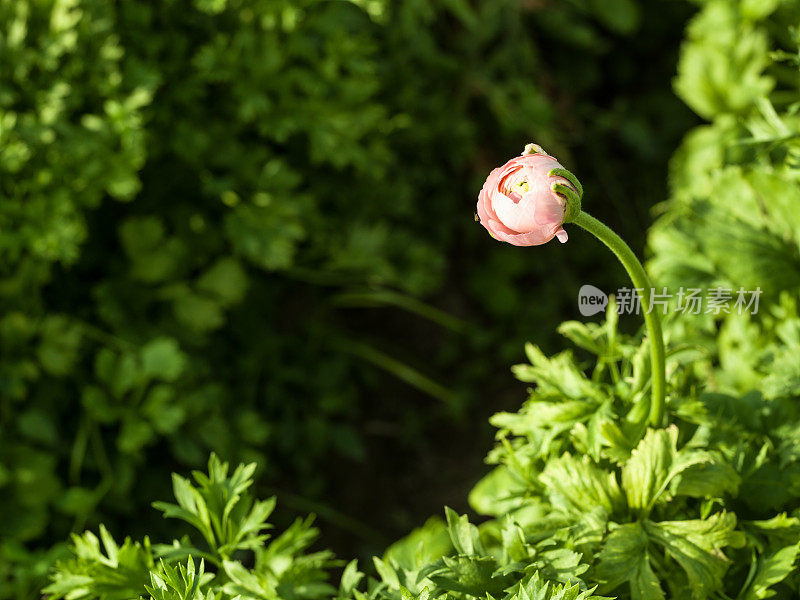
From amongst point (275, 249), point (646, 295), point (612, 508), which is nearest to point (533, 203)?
point (646, 295)

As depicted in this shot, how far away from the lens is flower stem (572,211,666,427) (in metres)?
0.87

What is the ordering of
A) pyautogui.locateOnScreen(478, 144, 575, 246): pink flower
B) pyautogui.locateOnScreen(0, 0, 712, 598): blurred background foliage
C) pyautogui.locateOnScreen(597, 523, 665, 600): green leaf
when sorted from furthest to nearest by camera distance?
pyautogui.locateOnScreen(0, 0, 712, 598): blurred background foliage
pyautogui.locateOnScreen(597, 523, 665, 600): green leaf
pyautogui.locateOnScreen(478, 144, 575, 246): pink flower

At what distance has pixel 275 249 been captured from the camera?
6.40ft

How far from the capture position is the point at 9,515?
5.49 ft

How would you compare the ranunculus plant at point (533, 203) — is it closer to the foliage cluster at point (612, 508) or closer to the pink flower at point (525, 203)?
the pink flower at point (525, 203)

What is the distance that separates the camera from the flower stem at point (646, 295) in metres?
0.87

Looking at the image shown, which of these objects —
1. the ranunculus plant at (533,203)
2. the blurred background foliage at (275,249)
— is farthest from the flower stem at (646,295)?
the blurred background foliage at (275,249)

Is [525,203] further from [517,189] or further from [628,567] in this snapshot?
[628,567]

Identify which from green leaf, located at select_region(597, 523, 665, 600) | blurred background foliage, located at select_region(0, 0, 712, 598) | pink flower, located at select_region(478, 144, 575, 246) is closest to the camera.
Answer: pink flower, located at select_region(478, 144, 575, 246)

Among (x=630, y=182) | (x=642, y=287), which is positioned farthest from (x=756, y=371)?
(x=630, y=182)

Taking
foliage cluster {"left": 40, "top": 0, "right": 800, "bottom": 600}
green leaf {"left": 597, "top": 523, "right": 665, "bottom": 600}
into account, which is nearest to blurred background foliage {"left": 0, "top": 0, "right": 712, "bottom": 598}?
foliage cluster {"left": 40, "top": 0, "right": 800, "bottom": 600}

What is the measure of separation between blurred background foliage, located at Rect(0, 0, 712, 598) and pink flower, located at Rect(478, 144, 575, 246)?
1046mm

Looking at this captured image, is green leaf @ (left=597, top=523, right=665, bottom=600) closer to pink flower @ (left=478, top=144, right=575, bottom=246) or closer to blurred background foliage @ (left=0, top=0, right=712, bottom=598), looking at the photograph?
pink flower @ (left=478, top=144, right=575, bottom=246)

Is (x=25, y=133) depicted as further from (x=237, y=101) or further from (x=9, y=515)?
(x=9, y=515)
